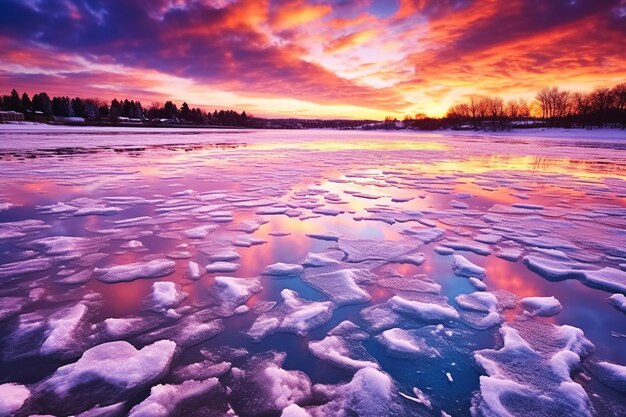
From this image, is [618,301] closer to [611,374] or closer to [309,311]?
[611,374]

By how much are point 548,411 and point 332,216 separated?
11.9 ft

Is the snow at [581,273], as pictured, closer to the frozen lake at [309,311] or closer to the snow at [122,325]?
the frozen lake at [309,311]

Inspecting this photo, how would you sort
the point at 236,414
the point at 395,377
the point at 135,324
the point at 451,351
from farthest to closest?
1. the point at 135,324
2. the point at 451,351
3. the point at 395,377
4. the point at 236,414

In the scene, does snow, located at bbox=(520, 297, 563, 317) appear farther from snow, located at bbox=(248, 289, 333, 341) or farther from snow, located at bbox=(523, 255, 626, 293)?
snow, located at bbox=(248, 289, 333, 341)

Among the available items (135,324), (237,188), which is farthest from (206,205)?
(135,324)

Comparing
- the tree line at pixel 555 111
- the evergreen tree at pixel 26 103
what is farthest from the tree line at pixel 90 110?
the tree line at pixel 555 111

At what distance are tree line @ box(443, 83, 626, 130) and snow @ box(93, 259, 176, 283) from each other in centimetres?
7246

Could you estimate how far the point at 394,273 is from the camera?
3066mm

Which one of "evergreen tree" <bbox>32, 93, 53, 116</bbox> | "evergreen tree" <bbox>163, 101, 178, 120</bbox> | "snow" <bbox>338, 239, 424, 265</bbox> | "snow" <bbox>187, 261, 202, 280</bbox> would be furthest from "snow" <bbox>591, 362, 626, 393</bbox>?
"evergreen tree" <bbox>163, 101, 178, 120</bbox>

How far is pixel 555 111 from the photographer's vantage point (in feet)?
273

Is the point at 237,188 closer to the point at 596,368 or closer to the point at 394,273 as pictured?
the point at 394,273

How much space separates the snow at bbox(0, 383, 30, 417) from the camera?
1524 mm

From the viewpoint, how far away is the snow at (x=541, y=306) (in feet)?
7.91

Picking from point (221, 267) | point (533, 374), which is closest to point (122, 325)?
point (221, 267)
